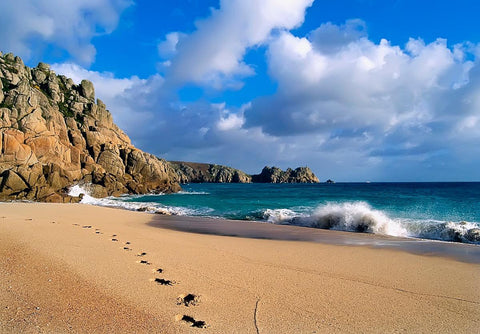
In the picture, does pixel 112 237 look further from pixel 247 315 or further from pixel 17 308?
pixel 247 315

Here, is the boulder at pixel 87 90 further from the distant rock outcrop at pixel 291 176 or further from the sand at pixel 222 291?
the distant rock outcrop at pixel 291 176

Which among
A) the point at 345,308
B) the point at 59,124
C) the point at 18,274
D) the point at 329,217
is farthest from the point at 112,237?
the point at 59,124

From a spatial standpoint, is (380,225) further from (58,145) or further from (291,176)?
(291,176)

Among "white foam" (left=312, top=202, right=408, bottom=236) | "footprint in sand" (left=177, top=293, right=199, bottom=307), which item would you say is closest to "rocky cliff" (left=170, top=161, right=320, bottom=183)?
"white foam" (left=312, top=202, right=408, bottom=236)

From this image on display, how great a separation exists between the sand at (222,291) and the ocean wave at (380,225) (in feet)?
23.3

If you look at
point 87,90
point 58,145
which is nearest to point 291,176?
point 87,90

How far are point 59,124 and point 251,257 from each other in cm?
4622

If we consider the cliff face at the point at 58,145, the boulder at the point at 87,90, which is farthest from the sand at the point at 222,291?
the boulder at the point at 87,90

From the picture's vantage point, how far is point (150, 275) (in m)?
5.35

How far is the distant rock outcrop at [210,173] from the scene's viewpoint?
580ft

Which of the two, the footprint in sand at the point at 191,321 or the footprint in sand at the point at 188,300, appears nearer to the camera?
the footprint in sand at the point at 191,321

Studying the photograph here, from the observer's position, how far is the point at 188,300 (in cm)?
423

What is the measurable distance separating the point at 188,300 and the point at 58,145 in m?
42.5

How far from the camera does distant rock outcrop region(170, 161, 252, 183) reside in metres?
177
